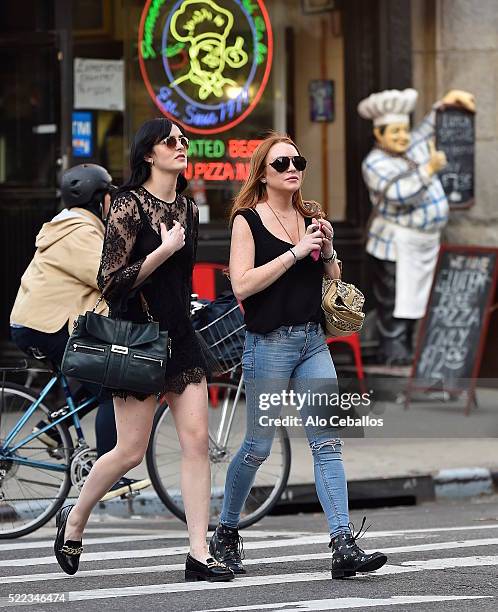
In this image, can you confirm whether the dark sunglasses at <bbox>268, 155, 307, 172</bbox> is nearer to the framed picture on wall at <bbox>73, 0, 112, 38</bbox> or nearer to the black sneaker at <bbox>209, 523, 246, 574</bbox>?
the black sneaker at <bbox>209, 523, 246, 574</bbox>

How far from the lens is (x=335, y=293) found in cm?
650

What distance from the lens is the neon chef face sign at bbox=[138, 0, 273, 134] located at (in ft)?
41.3

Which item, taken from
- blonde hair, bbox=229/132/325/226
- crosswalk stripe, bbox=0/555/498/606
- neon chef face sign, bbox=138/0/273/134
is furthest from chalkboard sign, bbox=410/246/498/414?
blonde hair, bbox=229/132/325/226

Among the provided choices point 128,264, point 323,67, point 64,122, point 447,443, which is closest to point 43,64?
point 64,122

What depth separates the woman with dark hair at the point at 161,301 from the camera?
6.27 m

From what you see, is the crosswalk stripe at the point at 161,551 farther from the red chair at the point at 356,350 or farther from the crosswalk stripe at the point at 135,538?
the red chair at the point at 356,350

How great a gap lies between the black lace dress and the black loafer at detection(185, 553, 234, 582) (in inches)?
27.9

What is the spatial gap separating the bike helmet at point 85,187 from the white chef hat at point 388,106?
5228mm

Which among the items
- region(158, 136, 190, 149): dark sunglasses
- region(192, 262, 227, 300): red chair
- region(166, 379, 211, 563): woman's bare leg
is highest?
region(158, 136, 190, 149): dark sunglasses

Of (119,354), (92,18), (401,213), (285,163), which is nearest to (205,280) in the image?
(401,213)

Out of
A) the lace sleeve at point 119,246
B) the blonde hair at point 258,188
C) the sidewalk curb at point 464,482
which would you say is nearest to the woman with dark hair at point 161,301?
the lace sleeve at point 119,246

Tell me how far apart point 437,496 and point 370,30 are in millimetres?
5080

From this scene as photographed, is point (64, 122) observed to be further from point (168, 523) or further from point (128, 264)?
point (128, 264)

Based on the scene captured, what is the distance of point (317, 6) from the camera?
1338 cm
